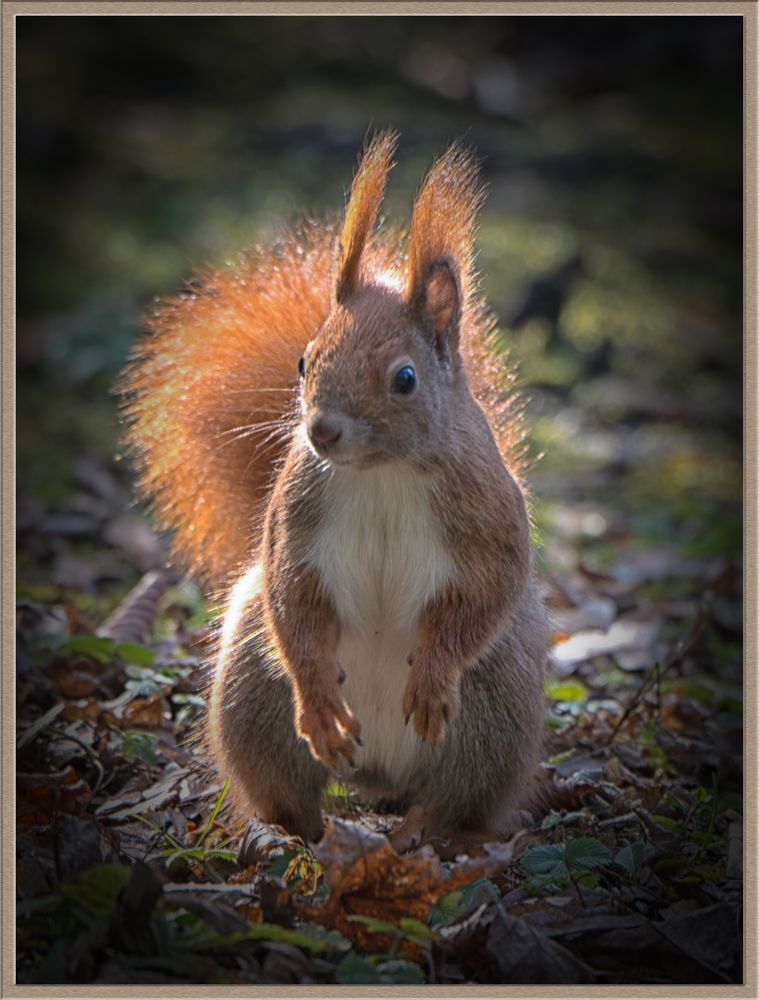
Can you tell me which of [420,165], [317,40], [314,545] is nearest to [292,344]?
[314,545]

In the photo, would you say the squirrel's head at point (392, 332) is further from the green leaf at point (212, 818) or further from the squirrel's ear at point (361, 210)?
the green leaf at point (212, 818)

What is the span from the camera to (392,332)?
2148 millimetres

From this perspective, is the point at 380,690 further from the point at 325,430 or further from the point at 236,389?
the point at 236,389

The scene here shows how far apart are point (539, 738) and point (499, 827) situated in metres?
0.20

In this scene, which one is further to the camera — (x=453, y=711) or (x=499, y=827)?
(x=499, y=827)

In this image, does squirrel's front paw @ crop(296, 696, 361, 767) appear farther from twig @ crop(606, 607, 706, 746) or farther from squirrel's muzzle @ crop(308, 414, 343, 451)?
twig @ crop(606, 607, 706, 746)

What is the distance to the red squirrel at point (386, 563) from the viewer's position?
216cm

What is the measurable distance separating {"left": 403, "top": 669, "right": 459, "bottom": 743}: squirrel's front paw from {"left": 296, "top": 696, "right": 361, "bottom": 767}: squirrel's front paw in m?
0.11

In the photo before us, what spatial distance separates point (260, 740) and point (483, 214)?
5.10 metres

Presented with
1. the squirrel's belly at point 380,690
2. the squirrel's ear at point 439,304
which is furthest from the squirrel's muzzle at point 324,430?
the squirrel's belly at point 380,690

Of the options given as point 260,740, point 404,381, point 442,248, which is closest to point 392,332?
point 404,381

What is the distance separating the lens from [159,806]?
2557mm

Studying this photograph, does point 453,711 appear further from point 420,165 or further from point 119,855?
point 420,165

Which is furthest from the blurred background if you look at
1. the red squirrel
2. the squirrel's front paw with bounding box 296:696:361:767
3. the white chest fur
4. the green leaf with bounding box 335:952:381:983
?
the green leaf with bounding box 335:952:381:983
